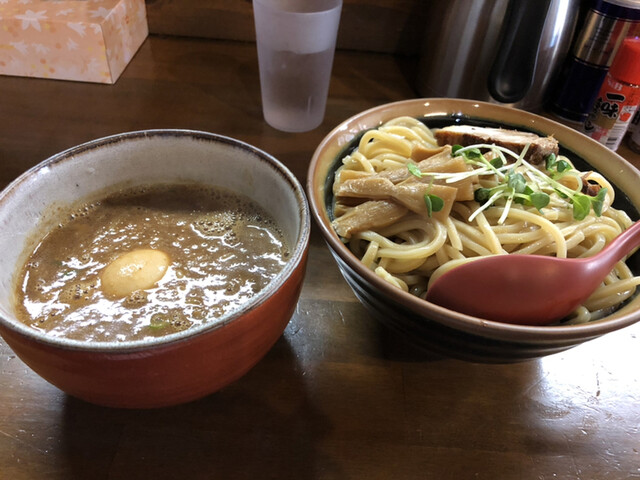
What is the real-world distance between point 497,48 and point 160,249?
1.08m

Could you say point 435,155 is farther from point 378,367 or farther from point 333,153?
point 378,367

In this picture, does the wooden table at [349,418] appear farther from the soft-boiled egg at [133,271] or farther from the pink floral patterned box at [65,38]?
the pink floral patterned box at [65,38]

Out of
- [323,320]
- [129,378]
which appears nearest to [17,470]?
[129,378]

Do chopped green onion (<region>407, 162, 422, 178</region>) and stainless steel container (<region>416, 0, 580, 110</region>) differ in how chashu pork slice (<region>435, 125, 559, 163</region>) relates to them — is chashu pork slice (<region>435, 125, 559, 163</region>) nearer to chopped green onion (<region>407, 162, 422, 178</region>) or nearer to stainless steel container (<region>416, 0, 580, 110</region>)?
chopped green onion (<region>407, 162, 422, 178</region>)

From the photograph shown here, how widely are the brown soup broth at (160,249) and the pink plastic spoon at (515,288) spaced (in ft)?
0.82

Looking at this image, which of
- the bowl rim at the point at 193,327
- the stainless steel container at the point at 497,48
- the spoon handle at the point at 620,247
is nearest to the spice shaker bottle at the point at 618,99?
the stainless steel container at the point at 497,48

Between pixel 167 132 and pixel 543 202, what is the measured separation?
632 millimetres

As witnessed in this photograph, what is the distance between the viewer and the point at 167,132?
2.51 feet

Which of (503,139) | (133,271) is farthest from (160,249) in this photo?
(503,139)

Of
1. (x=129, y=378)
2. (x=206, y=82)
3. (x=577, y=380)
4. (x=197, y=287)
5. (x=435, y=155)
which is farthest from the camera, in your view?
(x=206, y=82)

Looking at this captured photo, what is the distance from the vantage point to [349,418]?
0.68 metres

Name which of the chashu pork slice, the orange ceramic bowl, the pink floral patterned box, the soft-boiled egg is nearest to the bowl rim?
the orange ceramic bowl

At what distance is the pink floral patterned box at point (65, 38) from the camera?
1.28 metres

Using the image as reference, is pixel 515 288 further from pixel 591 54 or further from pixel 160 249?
pixel 591 54
